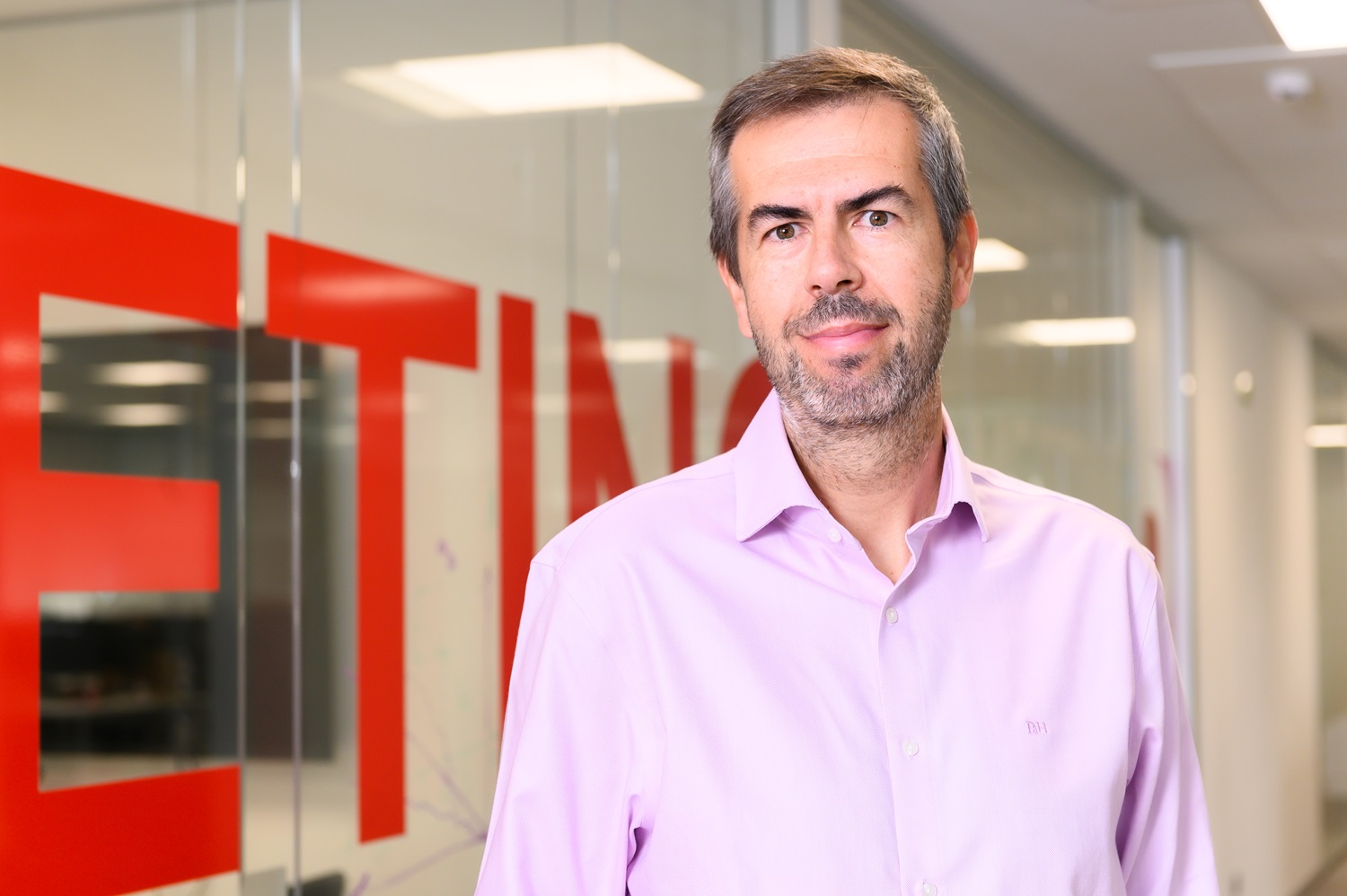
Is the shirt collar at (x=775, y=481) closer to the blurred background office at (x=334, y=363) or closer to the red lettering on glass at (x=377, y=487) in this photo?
the blurred background office at (x=334, y=363)

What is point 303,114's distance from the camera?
2.31 metres

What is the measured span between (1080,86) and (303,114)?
12.1ft

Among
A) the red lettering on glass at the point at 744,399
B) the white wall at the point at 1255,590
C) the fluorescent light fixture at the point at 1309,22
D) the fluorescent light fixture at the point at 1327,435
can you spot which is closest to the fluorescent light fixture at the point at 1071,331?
the white wall at the point at 1255,590

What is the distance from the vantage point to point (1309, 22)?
4.39m

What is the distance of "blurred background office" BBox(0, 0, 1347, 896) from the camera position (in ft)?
6.07

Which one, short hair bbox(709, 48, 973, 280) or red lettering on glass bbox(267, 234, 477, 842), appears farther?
red lettering on glass bbox(267, 234, 477, 842)

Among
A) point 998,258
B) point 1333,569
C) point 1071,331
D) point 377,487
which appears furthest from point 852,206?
point 1333,569

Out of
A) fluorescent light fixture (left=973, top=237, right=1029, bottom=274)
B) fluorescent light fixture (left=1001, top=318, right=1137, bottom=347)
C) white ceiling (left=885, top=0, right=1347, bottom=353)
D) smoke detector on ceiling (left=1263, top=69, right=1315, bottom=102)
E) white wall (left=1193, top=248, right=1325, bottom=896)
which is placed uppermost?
white ceiling (left=885, top=0, right=1347, bottom=353)

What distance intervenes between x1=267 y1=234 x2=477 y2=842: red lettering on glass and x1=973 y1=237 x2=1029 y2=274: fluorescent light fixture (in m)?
2.96

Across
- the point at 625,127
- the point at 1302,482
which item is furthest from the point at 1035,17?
the point at 1302,482

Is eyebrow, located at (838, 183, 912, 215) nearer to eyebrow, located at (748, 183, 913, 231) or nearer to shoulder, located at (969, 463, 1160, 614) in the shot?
eyebrow, located at (748, 183, 913, 231)

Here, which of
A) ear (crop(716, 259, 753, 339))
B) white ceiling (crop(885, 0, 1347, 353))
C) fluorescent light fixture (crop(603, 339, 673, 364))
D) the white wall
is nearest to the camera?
ear (crop(716, 259, 753, 339))

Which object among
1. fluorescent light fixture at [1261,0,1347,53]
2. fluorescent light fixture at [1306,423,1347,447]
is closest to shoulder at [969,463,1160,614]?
fluorescent light fixture at [1261,0,1347,53]

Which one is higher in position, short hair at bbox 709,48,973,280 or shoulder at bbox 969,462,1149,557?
short hair at bbox 709,48,973,280
